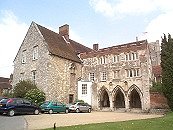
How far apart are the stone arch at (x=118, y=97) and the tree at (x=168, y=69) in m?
9.03

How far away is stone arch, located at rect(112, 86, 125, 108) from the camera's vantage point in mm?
36688

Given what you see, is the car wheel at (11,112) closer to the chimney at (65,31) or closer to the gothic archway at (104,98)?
the gothic archway at (104,98)

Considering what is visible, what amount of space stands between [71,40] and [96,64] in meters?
7.90

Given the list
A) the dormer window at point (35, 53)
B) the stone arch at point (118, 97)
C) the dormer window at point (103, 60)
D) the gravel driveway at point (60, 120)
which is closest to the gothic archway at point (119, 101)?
the stone arch at point (118, 97)

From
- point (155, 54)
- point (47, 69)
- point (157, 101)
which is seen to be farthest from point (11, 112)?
point (155, 54)

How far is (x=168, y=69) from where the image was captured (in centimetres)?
2822

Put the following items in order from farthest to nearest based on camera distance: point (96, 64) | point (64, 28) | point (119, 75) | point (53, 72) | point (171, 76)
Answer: point (64, 28)
point (96, 64)
point (119, 75)
point (53, 72)
point (171, 76)

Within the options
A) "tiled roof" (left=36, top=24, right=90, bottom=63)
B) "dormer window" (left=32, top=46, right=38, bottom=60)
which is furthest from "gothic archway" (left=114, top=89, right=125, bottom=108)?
"dormer window" (left=32, top=46, right=38, bottom=60)

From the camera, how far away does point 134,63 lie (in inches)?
1390

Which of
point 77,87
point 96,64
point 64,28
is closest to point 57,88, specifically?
point 77,87

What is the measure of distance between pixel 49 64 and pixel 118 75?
409 inches

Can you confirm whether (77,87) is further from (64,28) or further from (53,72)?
(64,28)

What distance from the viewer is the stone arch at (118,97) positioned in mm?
36688

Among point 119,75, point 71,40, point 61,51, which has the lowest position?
point 119,75
